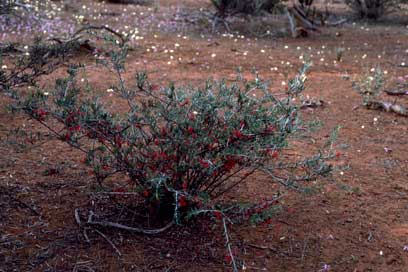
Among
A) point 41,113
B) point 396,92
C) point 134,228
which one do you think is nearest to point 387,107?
point 396,92

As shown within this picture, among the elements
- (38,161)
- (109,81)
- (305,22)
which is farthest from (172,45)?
(38,161)

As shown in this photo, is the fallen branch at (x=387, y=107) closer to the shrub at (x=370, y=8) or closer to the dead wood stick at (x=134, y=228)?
the dead wood stick at (x=134, y=228)

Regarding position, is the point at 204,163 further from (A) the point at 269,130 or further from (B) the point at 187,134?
(A) the point at 269,130

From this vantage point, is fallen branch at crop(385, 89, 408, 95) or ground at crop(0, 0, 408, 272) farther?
fallen branch at crop(385, 89, 408, 95)

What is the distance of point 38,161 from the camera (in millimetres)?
4148

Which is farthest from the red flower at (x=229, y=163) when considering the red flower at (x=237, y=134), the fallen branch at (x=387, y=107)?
the fallen branch at (x=387, y=107)

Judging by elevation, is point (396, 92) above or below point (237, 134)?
below

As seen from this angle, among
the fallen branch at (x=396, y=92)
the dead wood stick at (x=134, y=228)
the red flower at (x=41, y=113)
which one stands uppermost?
the red flower at (x=41, y=113)

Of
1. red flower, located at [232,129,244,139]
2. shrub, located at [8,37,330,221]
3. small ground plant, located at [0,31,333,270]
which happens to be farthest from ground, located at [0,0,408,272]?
red flower, located at [232,129,244,139]

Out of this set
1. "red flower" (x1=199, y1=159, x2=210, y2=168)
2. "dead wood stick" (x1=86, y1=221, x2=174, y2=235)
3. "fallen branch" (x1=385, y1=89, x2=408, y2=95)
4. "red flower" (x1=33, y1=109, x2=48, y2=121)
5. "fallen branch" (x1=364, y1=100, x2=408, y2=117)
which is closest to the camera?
"red flower" (x1=199, y1=159, x2=210, y2=168)

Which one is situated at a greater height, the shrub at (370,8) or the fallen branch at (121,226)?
the shrub at (370,8)

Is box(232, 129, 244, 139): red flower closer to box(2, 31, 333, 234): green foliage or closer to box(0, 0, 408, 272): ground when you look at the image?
box(2, 31, 333, 234): green foliage

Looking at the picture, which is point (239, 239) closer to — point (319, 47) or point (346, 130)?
point (346, 130)

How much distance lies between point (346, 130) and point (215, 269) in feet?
9.26
